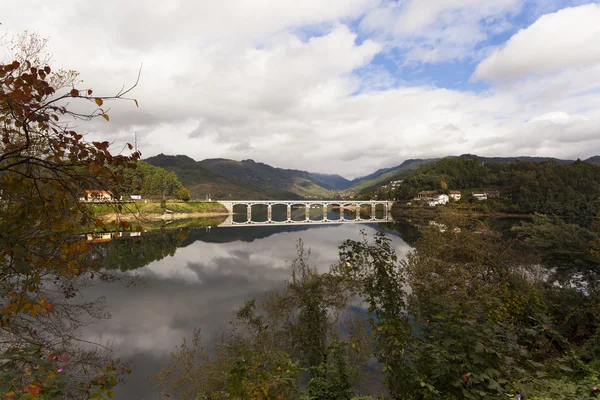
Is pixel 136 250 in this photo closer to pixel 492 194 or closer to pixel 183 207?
pixel 183 207

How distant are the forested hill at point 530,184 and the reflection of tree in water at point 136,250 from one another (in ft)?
287

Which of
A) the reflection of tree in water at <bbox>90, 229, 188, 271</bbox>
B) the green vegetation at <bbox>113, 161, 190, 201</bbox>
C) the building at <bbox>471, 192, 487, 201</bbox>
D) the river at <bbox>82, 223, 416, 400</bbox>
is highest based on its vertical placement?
the green vegetation at <bbox>113, 161, 190, 201</bbox>

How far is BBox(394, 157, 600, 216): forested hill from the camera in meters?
80.8

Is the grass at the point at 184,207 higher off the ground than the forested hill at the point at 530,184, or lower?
lower

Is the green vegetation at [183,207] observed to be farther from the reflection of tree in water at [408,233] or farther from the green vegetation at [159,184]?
the reflection of tree in water at [408,233]

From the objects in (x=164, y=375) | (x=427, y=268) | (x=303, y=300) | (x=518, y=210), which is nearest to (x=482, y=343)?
(x=303, y=300)

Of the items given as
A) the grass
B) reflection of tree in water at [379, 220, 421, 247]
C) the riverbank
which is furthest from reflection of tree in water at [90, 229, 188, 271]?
reflection of tree in water at [379, 220, 421, 247]

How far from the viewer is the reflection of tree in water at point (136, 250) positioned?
32.8 meters

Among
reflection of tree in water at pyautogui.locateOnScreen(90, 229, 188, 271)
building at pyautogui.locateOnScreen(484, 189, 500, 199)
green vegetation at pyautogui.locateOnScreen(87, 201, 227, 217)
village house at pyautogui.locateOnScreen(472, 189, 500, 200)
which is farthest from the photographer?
village house at pyautogui.locateOnScreen(472, 189, 500, 200)

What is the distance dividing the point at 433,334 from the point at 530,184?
120m

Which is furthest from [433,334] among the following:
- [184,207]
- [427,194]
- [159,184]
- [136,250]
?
[427,194]

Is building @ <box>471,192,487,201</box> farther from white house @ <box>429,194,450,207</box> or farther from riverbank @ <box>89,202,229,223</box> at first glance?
riverbank @ <box>89,202,229,223</box>

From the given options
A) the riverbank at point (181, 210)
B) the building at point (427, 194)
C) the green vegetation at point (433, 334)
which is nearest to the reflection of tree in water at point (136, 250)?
the riverbank at point (181, 210)

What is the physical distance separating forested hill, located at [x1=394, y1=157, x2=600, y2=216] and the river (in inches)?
2823
